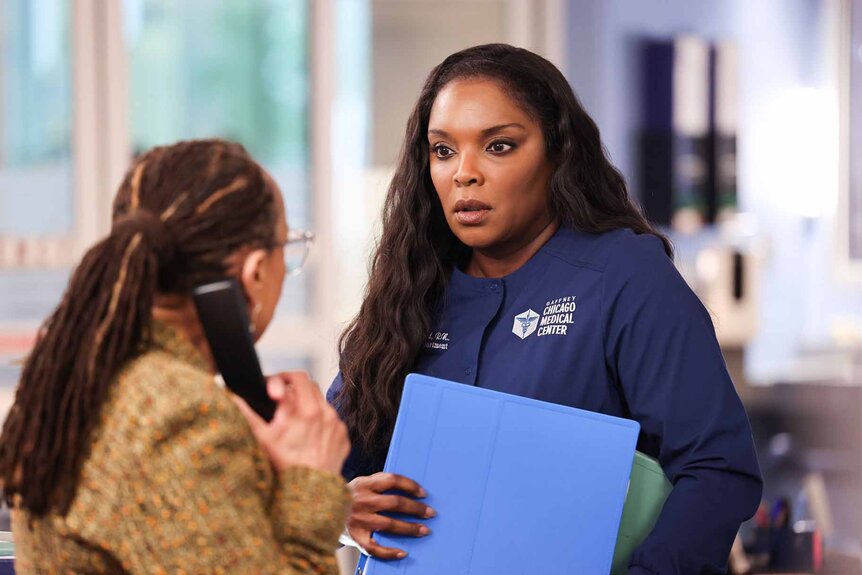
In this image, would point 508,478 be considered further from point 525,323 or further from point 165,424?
point 165,424

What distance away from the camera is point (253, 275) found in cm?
108

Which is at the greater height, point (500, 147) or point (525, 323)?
point (500, 147)

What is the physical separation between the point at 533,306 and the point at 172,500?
717 mm

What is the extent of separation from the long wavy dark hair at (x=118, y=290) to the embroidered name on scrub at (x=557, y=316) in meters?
0.54

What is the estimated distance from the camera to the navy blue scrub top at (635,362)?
1.38 m

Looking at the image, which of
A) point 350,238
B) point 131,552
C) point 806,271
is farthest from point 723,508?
point 806,271

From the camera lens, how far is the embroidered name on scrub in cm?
148

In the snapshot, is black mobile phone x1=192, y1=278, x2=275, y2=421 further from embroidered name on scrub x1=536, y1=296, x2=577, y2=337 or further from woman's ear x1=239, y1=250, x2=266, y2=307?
embroidered name on scrub x1=536, y1=296, x2=577, y2=337

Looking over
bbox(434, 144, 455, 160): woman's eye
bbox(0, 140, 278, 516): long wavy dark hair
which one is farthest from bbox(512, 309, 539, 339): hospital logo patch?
bbox(0, 140, 278, 516): long wavy dark hair

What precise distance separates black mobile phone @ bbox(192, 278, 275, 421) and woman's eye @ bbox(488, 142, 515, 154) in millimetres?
581

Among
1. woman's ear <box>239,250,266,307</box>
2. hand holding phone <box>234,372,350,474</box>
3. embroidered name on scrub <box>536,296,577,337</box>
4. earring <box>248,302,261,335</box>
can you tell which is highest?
woman's ear <box>239,250,266,307</box>

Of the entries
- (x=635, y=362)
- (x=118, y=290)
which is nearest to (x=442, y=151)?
(x=635, y=362)

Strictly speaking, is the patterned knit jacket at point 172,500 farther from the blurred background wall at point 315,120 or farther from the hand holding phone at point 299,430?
the blurred background wall at point 315,120

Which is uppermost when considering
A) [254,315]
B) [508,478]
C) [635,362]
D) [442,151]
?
[442,151]
